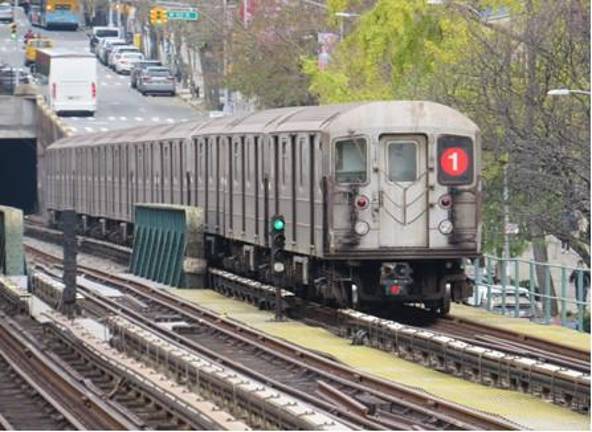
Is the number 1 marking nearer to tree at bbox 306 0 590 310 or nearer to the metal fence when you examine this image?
the metal fence

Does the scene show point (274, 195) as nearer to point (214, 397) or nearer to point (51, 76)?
point (214, 397)

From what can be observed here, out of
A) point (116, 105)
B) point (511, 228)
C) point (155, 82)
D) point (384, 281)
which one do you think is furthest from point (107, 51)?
point (384, 281)

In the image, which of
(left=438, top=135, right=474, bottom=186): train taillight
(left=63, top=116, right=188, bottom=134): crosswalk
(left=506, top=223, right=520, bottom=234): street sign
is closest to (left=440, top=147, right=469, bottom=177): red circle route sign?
(left=438, top=135, right=474, bottom=186): train taillight

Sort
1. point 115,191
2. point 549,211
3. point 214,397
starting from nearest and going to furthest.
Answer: point 214,397
point 549,211
point 115,191

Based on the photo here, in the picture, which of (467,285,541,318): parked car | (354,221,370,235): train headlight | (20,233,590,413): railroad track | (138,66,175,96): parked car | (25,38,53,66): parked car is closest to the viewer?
(20,233,590,413): railroad track

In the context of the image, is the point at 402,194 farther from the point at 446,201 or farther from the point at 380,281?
the point at 380,281

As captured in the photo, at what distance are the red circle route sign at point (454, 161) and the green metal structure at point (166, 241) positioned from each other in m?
10.3

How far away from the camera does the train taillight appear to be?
30.0 meters

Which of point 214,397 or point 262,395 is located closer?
point 262,395

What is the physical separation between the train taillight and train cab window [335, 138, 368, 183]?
109 cm

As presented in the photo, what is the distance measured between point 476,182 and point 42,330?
22.4ft

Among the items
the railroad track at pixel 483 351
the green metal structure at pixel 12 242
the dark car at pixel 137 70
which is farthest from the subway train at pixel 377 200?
the dark car at pixel 137 70

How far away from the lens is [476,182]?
99.0 ft

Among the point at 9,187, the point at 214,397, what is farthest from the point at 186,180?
the point at 9,187
